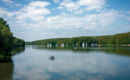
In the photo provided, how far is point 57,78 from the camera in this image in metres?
16.4

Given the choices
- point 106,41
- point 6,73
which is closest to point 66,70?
point 6,73

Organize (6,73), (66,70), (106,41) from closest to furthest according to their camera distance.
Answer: (6,73) < (66,70) < (106,41)

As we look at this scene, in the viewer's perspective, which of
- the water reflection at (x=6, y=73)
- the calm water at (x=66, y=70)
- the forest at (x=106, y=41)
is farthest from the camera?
the forest at (x=106, y=41)

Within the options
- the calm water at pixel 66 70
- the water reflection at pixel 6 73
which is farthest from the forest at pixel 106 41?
the water reflection at pixel 6 73

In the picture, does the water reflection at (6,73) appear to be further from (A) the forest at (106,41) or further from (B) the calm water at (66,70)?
(A) the forest at (106,41)

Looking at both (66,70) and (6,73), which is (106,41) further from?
(6,73)

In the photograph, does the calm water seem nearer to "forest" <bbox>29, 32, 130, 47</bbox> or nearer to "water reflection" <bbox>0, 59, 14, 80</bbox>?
"water reflection" <bbox>0, 59, 14, 80</bbox>

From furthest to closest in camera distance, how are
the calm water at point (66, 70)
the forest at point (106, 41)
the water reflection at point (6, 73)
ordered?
1. the forest at point (106, 41)
2. the calm water at point (66, 70)
3. the water reflection at point (6, 73)

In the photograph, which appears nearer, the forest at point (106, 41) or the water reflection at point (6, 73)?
the water reflection at point (6, 73)

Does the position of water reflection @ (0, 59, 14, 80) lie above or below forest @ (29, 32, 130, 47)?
below

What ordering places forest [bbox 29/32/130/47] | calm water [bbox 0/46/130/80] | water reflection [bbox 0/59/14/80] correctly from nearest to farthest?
water reflection [bbox 0/59/14/80]
calm water [bbox 0/46/130/80]
forest [bbox 29/32/130/47]

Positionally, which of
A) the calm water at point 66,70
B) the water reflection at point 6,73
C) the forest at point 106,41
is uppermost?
the forest at point 106,41

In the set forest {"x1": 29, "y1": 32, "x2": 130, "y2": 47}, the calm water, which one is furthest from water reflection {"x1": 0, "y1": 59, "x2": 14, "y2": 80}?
forest {"x1": 29, "y1": 32, "x2": 130, "y2": 47}

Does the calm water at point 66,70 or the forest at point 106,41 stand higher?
the forest at point 106,41
